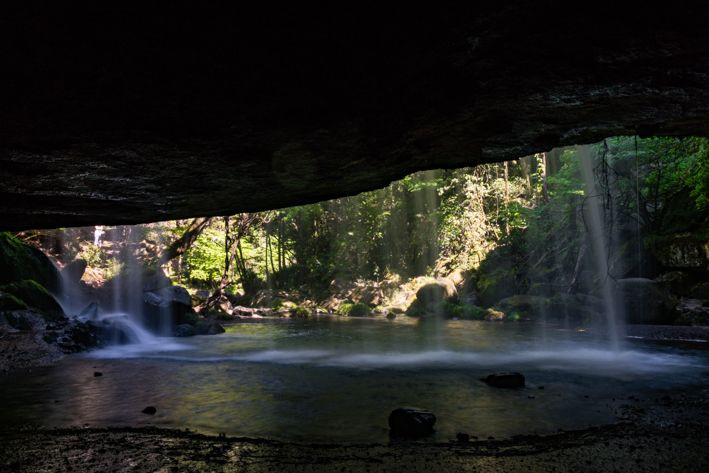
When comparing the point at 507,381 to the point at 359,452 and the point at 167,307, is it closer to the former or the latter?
the point at 359,452

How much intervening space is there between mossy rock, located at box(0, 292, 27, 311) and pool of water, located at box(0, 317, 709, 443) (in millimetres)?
2616

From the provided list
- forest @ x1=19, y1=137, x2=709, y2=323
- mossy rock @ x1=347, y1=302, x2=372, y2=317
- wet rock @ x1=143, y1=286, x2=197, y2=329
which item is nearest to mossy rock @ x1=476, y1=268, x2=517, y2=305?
forest @ x1=19, y1=137, x2=709, y2=323

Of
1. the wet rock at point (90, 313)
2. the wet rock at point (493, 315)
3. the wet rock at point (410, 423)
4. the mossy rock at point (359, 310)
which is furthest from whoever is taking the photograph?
the mossy rock at point (359, 310)

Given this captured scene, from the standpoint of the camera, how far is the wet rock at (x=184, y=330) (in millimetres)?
17875

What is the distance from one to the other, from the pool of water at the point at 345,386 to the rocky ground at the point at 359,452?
0.37 m

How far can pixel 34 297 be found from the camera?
14.5 meters

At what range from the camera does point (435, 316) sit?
Result: 25.3 metres

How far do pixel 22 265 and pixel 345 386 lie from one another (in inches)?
529

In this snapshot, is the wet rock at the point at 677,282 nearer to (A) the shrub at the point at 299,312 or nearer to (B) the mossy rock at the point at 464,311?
(B) the mossy rock at the point at 464,311

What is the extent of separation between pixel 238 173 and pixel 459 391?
4.84 m

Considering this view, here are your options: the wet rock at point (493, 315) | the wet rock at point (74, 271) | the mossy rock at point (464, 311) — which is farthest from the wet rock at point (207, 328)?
the wet rock at point (493, 315)

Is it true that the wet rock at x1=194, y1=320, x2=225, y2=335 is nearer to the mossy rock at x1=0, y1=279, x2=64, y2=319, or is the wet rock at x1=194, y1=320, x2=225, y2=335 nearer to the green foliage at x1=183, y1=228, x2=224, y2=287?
the mossy rock at x1=0, y1=279, x2=64, y2=319

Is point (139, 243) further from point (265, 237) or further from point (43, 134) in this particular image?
point (43, 134)

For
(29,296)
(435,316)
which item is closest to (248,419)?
(29,296)
